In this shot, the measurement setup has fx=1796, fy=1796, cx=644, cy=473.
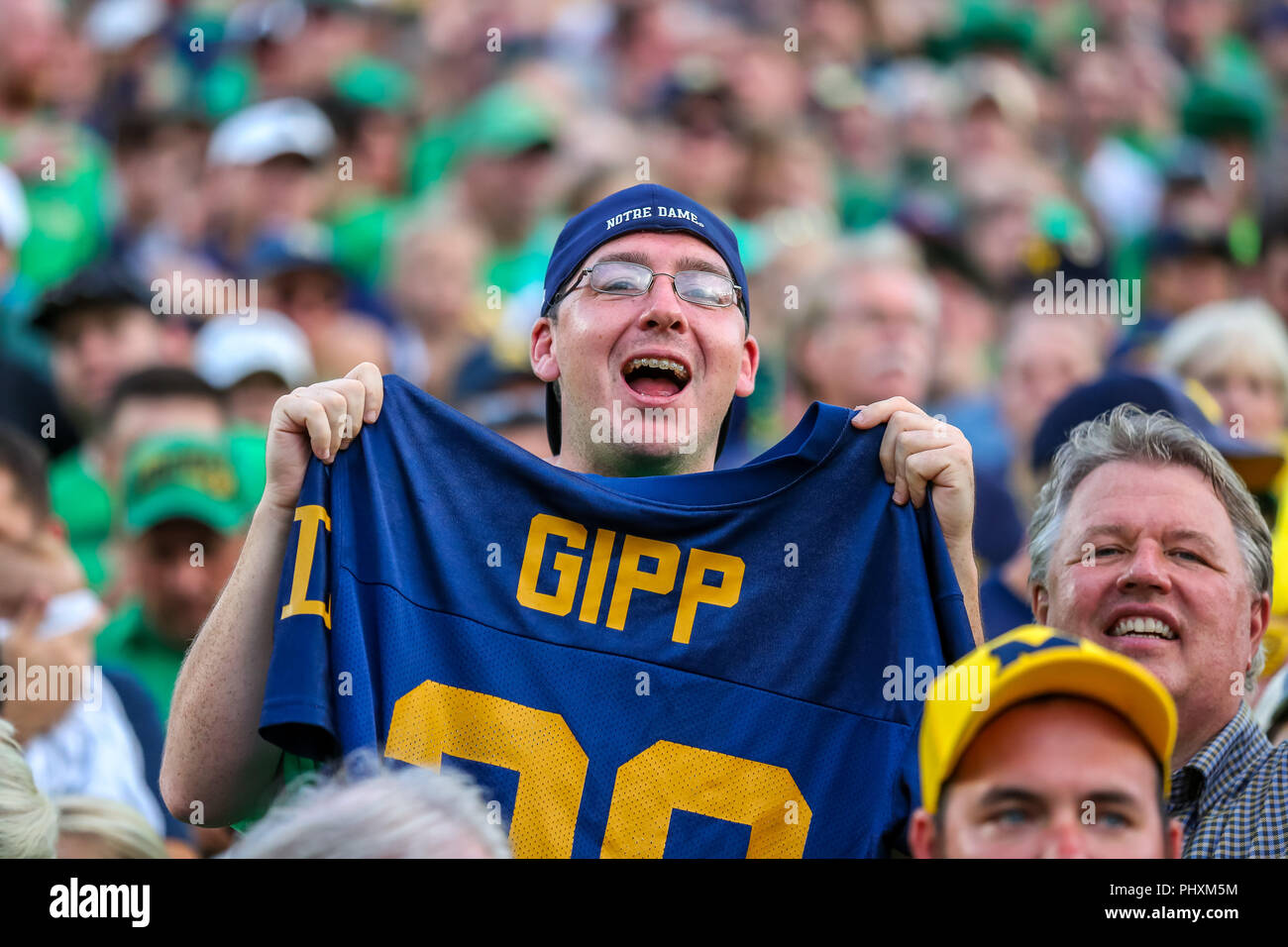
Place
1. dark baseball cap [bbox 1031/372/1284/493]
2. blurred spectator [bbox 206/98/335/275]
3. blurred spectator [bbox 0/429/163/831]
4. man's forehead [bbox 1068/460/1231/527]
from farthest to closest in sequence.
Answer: blurred spectator [bbox 206/98/335/275]
blurred spectator [bbox 0/429/163/831]
dark baseball cap [bbox 1031/372/1284/493]
man's forehead [bbox 1068/460/1231/527]

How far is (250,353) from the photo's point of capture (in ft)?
22.4

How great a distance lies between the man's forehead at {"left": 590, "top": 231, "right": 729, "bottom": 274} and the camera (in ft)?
13.0

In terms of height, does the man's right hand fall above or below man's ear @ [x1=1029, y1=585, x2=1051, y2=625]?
above

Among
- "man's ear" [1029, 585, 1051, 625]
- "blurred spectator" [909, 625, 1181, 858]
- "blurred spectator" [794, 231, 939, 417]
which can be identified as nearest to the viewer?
"blurred spectator" [909, 625, 1181, 858]

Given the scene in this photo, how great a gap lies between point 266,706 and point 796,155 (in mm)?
6022

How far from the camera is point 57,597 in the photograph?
5105mm

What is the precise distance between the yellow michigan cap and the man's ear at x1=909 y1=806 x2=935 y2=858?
5 cm

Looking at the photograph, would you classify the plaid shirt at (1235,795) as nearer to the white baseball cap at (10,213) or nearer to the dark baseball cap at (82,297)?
the dark baseball cap at (82,297)

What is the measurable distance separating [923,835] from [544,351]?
1840 mm

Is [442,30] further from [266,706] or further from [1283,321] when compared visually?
[266,706]

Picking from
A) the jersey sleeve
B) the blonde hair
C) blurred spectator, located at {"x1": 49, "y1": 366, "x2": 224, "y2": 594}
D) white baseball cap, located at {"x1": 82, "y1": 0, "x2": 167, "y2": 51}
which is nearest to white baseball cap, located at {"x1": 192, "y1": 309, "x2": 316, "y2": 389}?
blurred spectator, located at {"x1": 49, "y1": 366, "x2": 224, "y2": 594}

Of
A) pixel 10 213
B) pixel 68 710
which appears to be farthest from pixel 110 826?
pixel 10 213

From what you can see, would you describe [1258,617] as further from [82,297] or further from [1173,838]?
[82,297]

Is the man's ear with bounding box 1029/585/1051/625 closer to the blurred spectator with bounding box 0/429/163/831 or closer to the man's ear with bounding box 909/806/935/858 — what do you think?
the man's ear with bounding box 909/806/935/858
